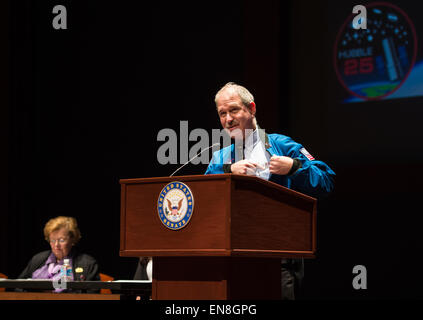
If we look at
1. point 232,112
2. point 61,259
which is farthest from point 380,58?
point 61,259

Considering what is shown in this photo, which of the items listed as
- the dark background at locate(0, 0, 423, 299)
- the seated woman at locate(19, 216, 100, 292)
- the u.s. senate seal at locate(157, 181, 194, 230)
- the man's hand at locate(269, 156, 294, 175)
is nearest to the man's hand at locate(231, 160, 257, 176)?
the man's hand at locate(269, 156, 294, 175)

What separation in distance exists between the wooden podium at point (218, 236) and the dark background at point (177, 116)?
2617 millimetres

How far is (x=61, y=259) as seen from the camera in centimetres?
525

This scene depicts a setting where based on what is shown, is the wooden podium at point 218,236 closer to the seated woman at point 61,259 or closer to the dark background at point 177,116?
the dark background at point 177,116

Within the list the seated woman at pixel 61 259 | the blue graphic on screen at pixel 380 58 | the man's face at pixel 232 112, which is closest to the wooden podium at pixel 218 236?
the man's face at pixel 232 112

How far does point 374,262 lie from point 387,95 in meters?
1.35

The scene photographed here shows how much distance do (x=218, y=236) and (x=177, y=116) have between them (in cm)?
407

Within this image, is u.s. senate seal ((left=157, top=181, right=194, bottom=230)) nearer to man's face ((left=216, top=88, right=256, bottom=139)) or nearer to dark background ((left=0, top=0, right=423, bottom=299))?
man's face ((left=216, top=88, right=256, bottom=139))

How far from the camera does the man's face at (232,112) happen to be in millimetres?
2615

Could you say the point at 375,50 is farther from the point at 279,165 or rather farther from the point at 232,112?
the point at 279,165

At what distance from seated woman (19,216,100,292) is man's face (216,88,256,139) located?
2879 mm

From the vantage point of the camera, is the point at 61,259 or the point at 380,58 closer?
the point at 380,58

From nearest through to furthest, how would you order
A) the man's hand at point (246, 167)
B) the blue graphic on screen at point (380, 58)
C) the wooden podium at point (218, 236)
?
1. the wooden podium at point (218, 236)
2. the man's hand at point (246, 167)
3. the blue graphic on screen at point (380, 58)
